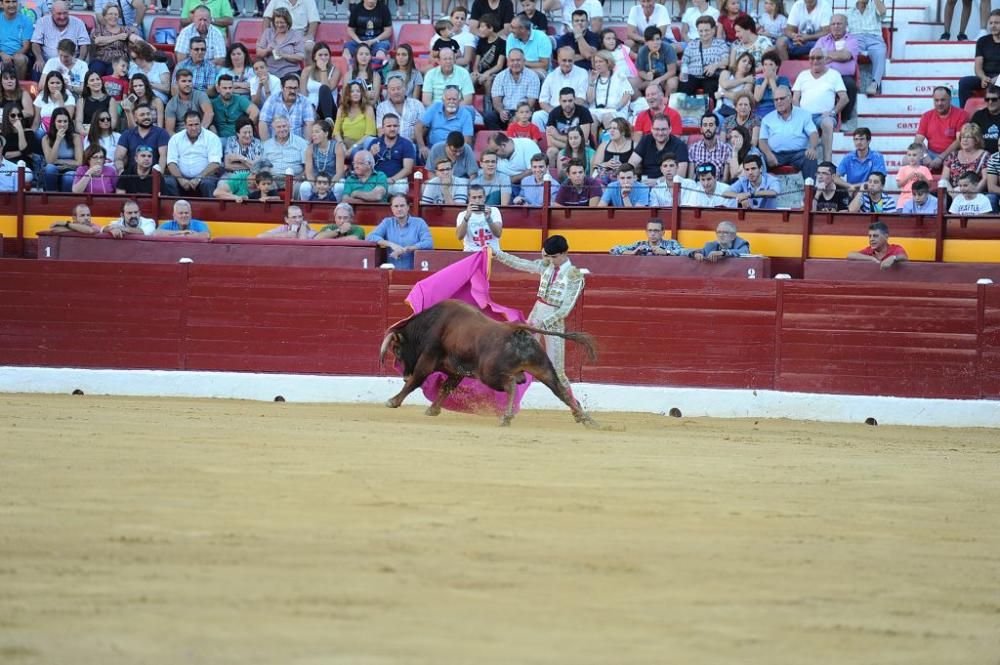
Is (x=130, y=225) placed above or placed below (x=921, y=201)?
below

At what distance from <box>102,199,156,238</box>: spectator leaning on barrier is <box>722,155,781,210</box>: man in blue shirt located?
4.86 metres

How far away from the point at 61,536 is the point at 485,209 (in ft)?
22.8

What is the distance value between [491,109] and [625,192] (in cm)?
218

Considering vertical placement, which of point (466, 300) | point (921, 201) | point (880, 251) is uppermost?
point (921, 201)

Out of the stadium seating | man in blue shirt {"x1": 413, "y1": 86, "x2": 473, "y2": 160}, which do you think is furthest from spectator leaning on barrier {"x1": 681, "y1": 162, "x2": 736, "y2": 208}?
the stadium seating

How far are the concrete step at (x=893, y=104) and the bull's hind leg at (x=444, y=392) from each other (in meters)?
6.40

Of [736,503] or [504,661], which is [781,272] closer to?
[736,503]

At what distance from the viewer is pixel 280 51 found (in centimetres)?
1461

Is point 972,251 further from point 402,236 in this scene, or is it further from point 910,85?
point 402,236

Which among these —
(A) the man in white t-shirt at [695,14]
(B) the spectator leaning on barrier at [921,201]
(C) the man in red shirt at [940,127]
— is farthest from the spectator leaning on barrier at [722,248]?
(A) the man in white t-shirt at [695,14]

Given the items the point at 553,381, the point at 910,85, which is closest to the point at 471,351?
the point at 553,381

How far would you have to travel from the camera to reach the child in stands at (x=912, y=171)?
12.0 m

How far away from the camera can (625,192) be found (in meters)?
12.1

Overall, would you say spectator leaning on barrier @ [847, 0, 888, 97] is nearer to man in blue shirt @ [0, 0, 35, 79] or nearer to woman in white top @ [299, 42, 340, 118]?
woman in white top @ [299, 42, 340, 118]
